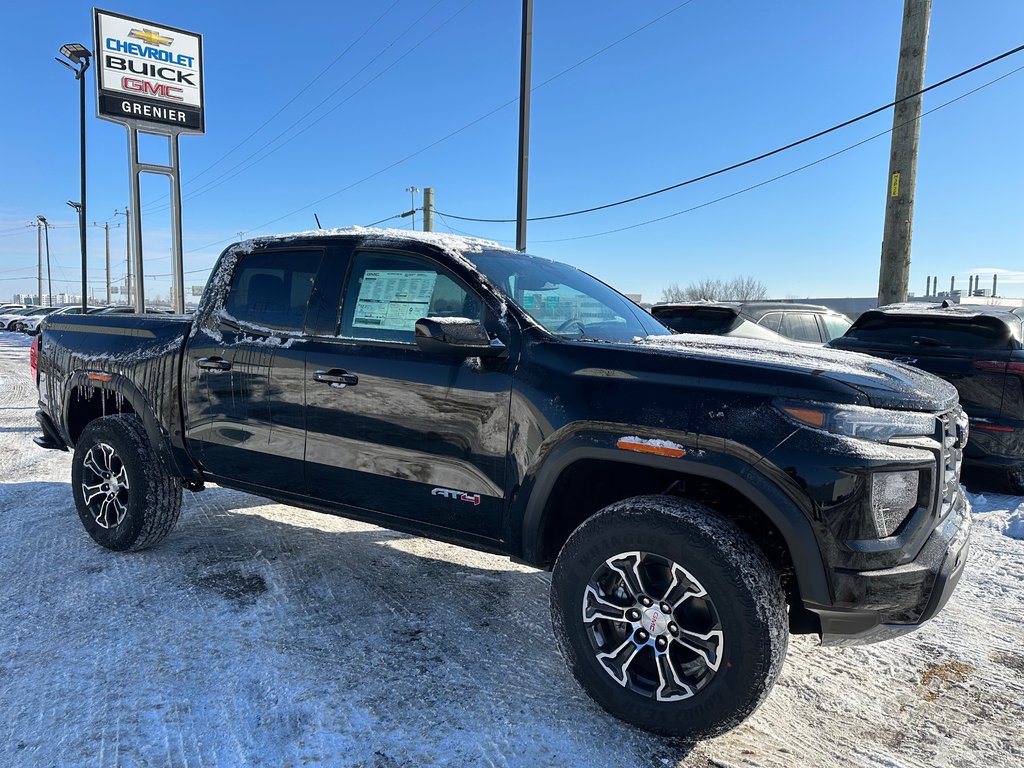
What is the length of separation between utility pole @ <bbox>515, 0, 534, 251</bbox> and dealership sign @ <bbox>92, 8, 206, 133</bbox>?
30.4ft

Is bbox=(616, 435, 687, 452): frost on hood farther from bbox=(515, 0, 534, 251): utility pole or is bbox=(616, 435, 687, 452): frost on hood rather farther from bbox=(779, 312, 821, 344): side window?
bbox=(515, 0, 534, 251): utility pole

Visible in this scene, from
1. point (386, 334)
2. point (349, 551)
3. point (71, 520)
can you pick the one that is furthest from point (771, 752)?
point (71, 520)

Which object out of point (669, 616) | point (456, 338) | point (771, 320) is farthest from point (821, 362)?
point (771, 320)

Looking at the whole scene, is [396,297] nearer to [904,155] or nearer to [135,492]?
[135,492]

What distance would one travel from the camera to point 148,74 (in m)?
15.4

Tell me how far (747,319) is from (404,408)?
5742 millimetres

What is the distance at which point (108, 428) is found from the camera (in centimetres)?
420

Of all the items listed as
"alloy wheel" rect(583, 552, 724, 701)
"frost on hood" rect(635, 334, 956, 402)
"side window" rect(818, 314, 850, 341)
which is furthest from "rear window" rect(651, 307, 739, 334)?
"alloy wheel" rect(583, 552, 724, 701)

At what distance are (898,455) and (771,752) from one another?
46.5 inches

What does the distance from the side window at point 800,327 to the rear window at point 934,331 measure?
7.02ft

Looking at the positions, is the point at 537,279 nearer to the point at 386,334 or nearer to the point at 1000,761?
the point at 386,334

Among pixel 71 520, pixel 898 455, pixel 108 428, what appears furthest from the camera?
pixel 71 520

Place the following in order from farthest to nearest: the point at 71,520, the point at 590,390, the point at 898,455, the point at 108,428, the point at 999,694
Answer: the point at 71,520
the point at 108,428
the point at 999,694
the point at 590,390
the point at 898,455

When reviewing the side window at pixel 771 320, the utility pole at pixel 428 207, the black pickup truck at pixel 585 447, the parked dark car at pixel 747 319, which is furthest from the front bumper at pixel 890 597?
the utility pole at pixel 428 207
